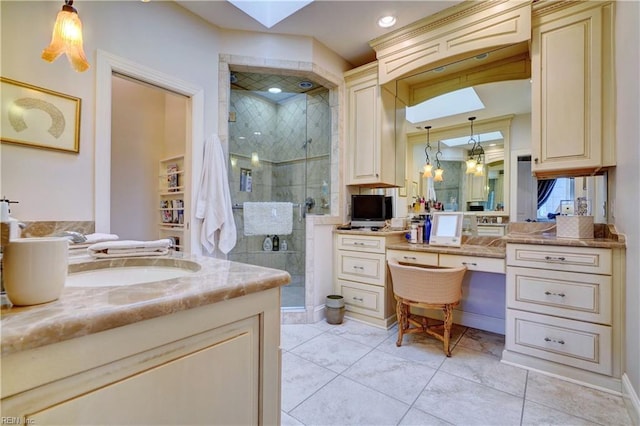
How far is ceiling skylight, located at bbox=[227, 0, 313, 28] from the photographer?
2475 millimetres

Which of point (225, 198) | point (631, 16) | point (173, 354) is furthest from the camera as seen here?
point (225, 198)

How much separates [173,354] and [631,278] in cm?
231

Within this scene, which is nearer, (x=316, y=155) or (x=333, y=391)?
(x=333, y=391)

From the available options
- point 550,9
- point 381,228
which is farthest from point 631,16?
point 381,228

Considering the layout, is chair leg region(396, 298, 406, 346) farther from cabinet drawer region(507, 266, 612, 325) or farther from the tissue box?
the tissue box

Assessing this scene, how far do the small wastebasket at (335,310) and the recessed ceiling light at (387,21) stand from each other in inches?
104

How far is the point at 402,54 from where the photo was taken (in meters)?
2.74

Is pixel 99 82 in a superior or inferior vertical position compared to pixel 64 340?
superior

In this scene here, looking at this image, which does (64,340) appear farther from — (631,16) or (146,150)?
(146,150)

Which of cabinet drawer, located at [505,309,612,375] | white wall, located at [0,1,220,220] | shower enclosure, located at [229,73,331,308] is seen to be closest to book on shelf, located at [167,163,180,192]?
shower enclosure, located at [229,73,331,308]

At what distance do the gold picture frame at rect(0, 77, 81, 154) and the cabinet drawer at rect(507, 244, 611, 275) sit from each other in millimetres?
3088

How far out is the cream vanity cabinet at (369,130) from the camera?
3004mm

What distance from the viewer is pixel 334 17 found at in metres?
2.57

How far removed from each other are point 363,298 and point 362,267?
30 centimetres
